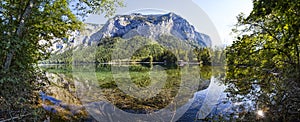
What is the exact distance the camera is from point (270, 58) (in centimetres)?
698

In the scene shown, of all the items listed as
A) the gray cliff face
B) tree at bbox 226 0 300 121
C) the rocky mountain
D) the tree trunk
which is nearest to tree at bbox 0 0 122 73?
the tree trunk

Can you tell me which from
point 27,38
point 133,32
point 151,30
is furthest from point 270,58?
point 151,30

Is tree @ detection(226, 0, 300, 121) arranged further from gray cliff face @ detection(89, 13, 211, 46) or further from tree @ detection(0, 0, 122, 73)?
gray cliff face @ detection(89, 13, 211, 46)

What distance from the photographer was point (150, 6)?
36.3 ft

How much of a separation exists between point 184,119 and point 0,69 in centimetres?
671

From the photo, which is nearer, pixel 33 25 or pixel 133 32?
pixel 33 25

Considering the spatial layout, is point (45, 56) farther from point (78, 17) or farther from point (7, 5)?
point (7, 5)

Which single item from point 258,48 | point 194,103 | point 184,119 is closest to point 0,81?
point 184,119

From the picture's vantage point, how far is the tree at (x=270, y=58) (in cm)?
476

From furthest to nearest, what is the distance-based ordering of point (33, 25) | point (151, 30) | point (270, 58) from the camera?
point (151, 30), point (270, 58), point (33, 25)

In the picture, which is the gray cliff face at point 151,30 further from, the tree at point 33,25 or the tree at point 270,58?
the tree at point 270,58

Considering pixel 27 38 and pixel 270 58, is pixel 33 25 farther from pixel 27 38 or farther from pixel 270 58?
pixel 270 58

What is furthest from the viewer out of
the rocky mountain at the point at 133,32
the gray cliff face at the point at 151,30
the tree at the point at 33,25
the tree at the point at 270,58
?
the gray cliff face at the point at 151,30

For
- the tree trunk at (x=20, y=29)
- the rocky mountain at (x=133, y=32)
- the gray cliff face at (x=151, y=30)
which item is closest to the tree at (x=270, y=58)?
the rocky mountain at (x=133, y=32)
